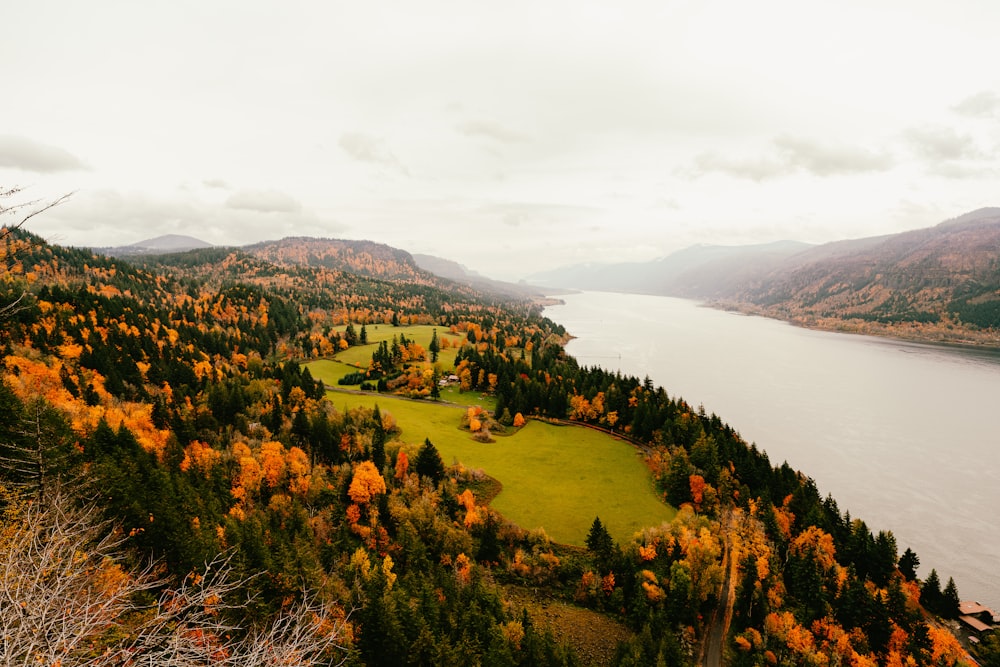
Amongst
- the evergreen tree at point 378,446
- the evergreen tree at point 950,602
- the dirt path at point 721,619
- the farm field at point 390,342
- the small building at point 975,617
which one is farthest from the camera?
the farm field at point 390,342

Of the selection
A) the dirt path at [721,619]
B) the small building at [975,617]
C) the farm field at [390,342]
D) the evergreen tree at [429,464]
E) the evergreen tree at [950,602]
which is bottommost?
the dirt path at [721,619]

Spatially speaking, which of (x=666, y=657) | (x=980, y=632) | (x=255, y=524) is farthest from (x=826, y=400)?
(x=255, y=524)

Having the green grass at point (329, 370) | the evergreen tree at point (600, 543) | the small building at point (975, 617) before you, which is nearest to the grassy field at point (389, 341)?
the green grass at point (329, 370)

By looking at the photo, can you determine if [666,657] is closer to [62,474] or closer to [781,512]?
[781,512]

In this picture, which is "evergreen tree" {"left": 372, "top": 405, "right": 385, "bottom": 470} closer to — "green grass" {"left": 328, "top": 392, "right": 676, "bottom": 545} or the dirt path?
"green grass" {"left": 328, "top": 392, "right": 676, "bottom": 545}

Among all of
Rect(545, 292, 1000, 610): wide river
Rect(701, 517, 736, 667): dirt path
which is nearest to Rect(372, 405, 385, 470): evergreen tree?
Rect(701, 517, 736, 667): dirt path

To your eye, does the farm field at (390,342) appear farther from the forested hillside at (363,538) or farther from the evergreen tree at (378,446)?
the evergreen tree at (378,446)
